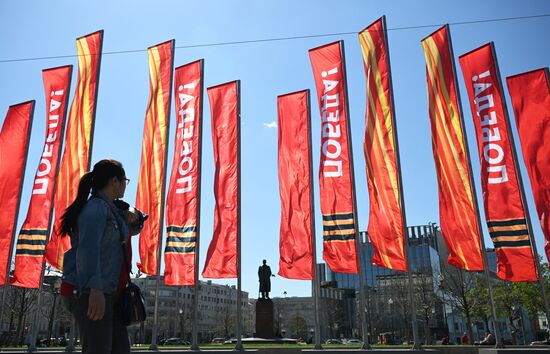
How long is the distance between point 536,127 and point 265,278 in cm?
1591

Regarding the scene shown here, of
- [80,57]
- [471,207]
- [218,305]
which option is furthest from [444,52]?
[218,305]

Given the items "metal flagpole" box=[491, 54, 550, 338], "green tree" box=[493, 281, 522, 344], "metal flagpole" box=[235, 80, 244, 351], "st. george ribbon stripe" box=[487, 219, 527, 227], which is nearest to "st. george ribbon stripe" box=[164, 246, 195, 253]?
"metal flagpole" box=[235, 80, 244, 351]

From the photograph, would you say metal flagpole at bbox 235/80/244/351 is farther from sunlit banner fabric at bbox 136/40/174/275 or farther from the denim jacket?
the denim jacket

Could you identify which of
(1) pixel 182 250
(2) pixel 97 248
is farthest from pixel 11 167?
(2) pixel 97 248

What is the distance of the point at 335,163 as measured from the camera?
16172 millimetres

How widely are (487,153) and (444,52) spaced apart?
439cm

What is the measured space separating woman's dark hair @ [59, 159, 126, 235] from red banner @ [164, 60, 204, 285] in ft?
42.9

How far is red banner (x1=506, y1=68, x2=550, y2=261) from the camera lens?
1363 cm

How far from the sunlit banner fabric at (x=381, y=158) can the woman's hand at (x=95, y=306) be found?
40.8ft

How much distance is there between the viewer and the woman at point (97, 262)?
3.12 metres

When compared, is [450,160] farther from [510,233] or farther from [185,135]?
[185,135]

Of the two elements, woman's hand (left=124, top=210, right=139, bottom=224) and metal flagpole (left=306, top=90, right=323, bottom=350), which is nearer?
woman's hand (left=124, top=210, right=139, bottom=224)

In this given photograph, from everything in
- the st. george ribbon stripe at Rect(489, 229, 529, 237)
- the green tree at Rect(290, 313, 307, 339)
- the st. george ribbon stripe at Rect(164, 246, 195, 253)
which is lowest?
the green tree at Rect(290, 313, 307, 339)

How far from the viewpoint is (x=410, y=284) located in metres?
14.8
